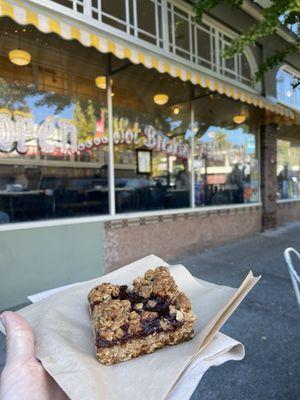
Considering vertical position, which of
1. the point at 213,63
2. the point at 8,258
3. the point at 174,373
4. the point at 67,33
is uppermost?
the point at 213,63

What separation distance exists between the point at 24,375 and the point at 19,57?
4.57 m

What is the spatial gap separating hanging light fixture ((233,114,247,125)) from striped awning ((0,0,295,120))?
232 centimetres

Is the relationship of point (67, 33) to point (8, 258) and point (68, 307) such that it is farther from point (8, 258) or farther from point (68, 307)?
point (68, 307)

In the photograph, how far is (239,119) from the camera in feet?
24.7

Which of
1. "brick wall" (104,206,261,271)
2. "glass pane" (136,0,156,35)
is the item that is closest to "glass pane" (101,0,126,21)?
"glass pane" (136,0,156,35)

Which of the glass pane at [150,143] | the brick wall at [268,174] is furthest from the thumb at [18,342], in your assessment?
the brick wall at [268,174]

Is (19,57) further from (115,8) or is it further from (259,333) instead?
(259,333)

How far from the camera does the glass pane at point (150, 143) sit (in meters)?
5.66

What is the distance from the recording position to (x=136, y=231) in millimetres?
5363

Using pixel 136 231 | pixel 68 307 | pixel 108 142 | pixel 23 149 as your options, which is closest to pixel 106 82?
pixel 108 142

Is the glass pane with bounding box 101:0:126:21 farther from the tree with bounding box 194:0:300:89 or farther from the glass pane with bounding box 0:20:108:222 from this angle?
the tree with bounding box 194:0:300:89

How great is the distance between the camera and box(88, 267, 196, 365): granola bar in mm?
1023

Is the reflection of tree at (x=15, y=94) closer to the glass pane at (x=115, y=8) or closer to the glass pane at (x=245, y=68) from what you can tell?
the glass pane at (x=115, y=8)

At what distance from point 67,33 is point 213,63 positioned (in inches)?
151
